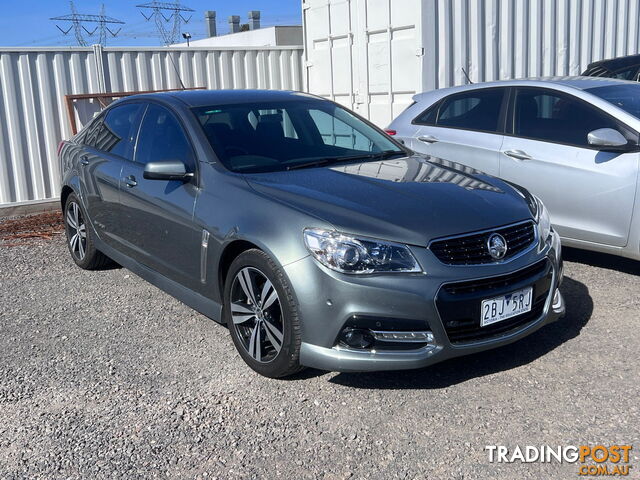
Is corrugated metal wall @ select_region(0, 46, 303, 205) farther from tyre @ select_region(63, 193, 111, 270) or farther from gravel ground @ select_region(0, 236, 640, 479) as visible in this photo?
gravel ground @ select_region(0, 236, 640, 479)

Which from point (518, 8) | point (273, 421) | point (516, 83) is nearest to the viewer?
point (273, 421)

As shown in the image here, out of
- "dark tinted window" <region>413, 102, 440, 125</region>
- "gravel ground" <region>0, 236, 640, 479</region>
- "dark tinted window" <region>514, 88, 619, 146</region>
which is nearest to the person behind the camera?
"gravel ground" <region>0, 236, 640, 479</region>

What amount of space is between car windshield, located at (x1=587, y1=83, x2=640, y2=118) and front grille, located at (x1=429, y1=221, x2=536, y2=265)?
2247mm

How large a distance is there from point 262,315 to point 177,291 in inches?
39.1

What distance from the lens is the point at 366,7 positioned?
932cm

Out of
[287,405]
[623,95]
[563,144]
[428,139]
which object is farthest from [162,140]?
[623,95]

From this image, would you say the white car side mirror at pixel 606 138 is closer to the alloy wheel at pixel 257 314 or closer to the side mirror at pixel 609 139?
the side mirror at pixel 609 139

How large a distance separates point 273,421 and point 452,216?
1416mm

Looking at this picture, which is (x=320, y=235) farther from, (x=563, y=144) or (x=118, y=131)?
(x=563, y=144)

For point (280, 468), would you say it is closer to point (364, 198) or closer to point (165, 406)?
point (165, 406)

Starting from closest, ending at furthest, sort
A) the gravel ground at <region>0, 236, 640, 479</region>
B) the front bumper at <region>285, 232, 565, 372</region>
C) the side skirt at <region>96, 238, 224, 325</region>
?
→ the gravel ground at <region>0, 236, 640, 479</region>, the front bumper at <region>285, 232, 565, 372</region>, the side skirt at <region>96, 238, 224, 325</region>

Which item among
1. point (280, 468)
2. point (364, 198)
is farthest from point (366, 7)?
point (280, 468)

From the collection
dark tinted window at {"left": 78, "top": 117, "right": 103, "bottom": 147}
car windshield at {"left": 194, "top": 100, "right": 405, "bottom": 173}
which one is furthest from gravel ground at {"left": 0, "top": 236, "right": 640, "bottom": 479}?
dark tinted window at {"left": 78, "top": 117, "right": 103, "bottom": 147}

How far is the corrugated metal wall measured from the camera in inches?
377
